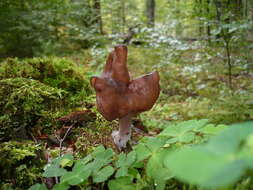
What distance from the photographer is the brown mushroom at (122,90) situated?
1.82 meters

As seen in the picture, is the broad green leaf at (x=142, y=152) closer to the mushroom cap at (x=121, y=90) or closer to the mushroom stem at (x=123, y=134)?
the mushroom cap at (x=121, y=90)

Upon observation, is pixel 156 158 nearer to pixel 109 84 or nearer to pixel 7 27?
pixel 109 84

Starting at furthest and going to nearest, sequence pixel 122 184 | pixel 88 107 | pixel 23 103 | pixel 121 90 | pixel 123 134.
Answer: pixel 88 107 < pixel 23 103 < pixel 123 134 < pixel 121 90 < pixel 122 184

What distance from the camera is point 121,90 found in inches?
73.5

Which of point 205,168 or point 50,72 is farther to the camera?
point 50,72

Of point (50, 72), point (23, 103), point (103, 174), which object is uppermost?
point (50, 72)

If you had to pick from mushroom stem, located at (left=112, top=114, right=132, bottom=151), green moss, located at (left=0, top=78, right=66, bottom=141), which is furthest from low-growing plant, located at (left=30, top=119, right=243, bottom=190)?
green moss, located at (left=0, top=78, right=66, bottom=141)

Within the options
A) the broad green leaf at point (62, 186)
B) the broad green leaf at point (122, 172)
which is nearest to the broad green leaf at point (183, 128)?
the broad green leaf at point (122, 172)

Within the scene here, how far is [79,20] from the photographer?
1006 centimetres

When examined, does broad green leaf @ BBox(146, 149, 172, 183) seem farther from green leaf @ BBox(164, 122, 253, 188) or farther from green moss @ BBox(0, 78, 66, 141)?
green moss @ BBox(0, 78, 66, 141)

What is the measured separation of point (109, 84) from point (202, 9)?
3.12 meters

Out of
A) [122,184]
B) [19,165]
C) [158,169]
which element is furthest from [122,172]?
[19,165]

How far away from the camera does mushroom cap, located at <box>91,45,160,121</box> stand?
5.97 ft

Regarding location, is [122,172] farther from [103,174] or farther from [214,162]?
[214,162]
